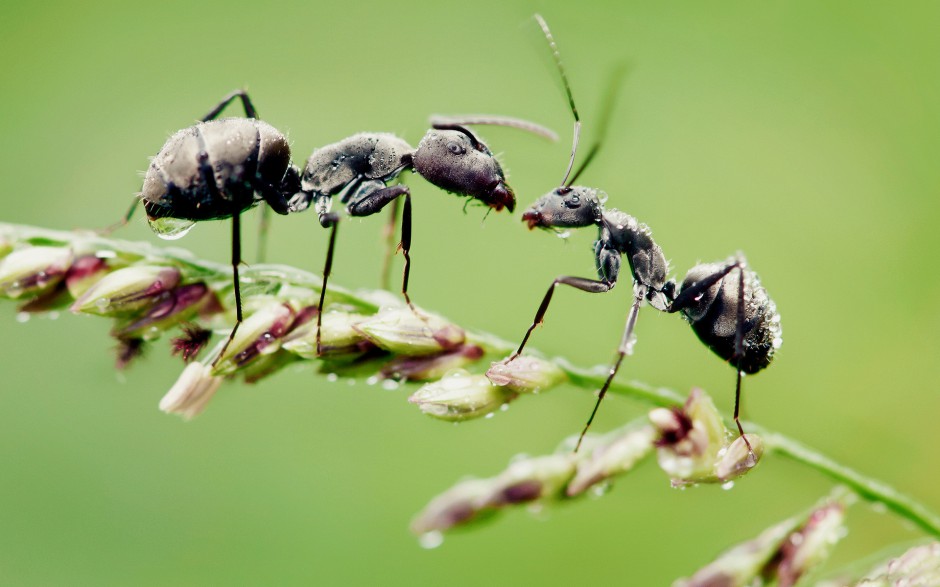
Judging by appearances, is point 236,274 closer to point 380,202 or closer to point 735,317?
point 380,202

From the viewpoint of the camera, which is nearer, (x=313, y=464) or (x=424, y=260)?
(x=313, y=464)

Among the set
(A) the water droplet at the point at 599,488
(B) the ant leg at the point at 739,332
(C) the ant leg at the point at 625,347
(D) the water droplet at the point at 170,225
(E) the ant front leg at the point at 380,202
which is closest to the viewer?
(A) the water droplet at the point at 599,488

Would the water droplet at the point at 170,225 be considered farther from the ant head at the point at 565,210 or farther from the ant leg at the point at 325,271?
the ant head at the point at 565,210

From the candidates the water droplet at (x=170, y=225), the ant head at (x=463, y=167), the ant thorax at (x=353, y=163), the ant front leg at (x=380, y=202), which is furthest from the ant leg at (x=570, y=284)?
the water droplet at (x=170, y=225)

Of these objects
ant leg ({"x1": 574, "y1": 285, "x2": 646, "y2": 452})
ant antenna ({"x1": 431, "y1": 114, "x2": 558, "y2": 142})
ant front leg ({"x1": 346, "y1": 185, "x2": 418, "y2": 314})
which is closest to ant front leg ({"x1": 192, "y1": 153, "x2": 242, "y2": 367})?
ant front leg ({"x1": 346, "y1": 185, "x2": 418, "y2": 314})

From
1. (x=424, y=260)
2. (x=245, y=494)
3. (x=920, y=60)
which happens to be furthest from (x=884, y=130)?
(x=245, y=494)

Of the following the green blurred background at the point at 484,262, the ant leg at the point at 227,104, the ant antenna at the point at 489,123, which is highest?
the ant antenna at the point at 489,123

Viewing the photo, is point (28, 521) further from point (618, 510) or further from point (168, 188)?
point (618, 510)
